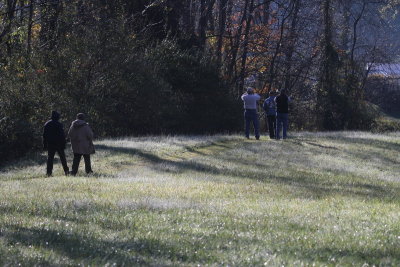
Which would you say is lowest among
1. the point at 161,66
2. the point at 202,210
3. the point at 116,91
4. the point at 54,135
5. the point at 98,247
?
the point at 202,210

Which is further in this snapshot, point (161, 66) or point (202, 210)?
point (161, 66)

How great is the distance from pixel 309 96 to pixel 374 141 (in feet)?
55.1

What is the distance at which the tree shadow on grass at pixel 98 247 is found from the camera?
6895mm

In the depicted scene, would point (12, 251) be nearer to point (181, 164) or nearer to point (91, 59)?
point (181, 164)

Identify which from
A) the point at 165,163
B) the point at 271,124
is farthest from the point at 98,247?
the point at 271,124

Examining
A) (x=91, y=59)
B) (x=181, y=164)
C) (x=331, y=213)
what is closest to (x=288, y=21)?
(x=91, y=59)

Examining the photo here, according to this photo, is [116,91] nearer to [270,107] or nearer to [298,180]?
→ [270,107]

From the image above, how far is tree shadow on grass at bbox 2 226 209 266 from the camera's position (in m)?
6.89

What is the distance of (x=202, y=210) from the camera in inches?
439

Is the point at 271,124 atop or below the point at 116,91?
below

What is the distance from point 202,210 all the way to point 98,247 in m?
3.89

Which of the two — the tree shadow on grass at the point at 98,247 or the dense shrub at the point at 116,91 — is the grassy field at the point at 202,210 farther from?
the dense shrub at the point at 116,91

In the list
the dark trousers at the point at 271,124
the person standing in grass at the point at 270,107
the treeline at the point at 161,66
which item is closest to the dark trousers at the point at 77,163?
the treeline at the point at 161,66

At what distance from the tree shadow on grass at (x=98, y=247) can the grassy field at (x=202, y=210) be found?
0.01 metres
